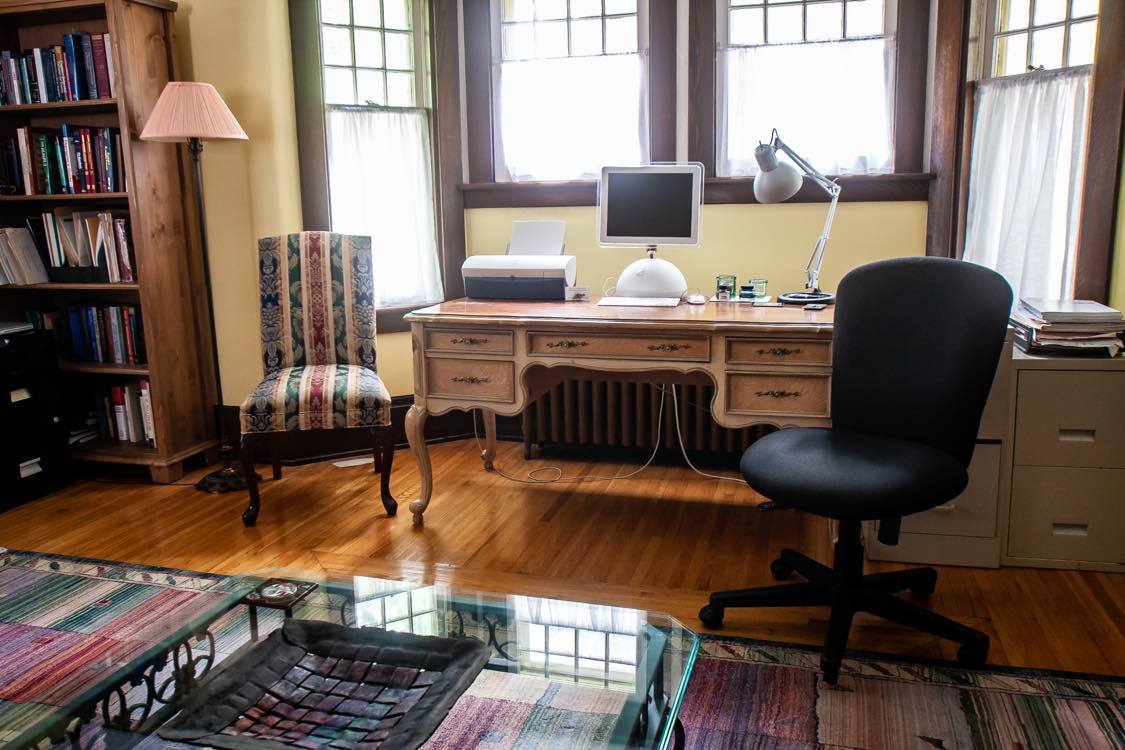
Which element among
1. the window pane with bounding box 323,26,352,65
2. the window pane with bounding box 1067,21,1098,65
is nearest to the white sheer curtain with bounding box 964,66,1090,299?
the window pane with bounding box 1067,21,1098,65

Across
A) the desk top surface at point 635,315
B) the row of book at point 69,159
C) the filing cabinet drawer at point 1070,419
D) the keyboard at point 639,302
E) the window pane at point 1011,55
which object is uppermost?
the window pane at point 1011,55

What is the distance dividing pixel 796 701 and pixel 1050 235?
1.94 m

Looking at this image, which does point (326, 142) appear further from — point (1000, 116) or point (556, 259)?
point (1000, 116)

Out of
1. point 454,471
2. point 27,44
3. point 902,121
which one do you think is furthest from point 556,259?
point 27,44

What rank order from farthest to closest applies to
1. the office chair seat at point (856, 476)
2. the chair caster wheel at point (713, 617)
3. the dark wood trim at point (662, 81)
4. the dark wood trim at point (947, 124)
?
the dark wood trim at point (662, 81) < the dark wood trim at point (947, 124) < the chair caster wheel at point (713, 617) < the office chair seat at point (856, 476)

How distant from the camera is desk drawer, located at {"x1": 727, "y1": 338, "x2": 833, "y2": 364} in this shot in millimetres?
2494

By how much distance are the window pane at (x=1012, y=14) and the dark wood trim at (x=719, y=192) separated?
0.54m

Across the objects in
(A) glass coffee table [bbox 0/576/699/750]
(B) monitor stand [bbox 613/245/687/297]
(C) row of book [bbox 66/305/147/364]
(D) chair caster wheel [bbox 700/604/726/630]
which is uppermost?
(B) monitor stand [bbox 613/245/687/297]

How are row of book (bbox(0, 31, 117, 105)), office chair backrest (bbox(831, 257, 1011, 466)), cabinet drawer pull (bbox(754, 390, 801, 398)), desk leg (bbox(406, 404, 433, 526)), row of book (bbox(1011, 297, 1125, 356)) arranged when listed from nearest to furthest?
office chair backrest (bbox(831, 257, 1011, 466))
row of book (bbox(1011, 297, 1125, 356))
cabinet drawer pull (bbox(754, 390, 801, 398))
desk leg (bbox(406, 404, 433, 526))
row of book (bbox(0, 31, 117, 105))

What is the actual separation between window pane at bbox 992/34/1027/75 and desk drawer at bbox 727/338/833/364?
135 centimetres

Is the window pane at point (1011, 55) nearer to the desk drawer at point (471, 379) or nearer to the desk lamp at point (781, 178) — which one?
the desk lamp at point (781, 178)

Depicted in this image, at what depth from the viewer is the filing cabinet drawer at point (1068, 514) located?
247 centimetres

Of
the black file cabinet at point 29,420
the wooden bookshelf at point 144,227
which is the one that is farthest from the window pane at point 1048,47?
the black file cabinet at point 29,420

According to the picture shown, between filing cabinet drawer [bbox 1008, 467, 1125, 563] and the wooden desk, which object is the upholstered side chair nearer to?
the wooden desk
